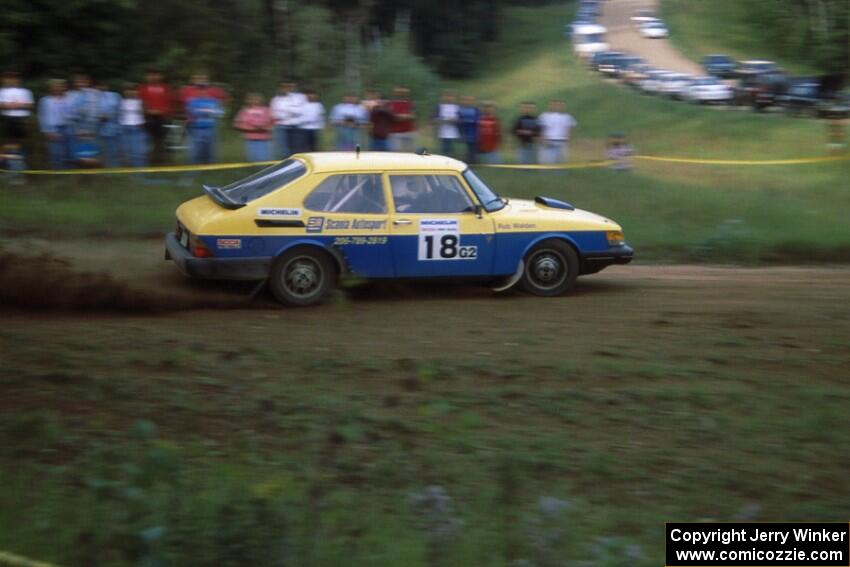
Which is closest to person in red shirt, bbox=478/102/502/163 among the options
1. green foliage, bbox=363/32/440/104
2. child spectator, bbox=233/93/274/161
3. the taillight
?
child spectator, bbox=233/93/274/161

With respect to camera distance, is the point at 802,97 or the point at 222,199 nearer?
the point at 222,199

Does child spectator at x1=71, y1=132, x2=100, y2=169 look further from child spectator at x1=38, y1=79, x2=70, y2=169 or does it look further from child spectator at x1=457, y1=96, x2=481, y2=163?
child spectator at x1=457, y1=96, x2=481, y2=163

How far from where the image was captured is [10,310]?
9508mm

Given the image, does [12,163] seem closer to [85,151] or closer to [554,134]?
[85,151]

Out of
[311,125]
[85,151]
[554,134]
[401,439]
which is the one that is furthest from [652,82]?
[401,439]

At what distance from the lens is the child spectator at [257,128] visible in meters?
Answer: 16.6

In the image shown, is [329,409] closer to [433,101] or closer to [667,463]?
[667,463]

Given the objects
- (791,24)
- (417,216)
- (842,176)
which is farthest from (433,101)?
(417,216)

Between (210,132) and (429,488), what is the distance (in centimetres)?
1172

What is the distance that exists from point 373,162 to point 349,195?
1.43ft

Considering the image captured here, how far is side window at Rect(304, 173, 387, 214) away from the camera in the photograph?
1027cm

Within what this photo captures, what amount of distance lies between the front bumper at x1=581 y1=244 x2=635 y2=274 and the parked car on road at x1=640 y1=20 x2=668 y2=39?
4848 centimetres

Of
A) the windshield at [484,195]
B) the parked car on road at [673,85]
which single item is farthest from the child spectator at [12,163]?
the parked car on road at [673,85]

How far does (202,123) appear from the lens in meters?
16.5
